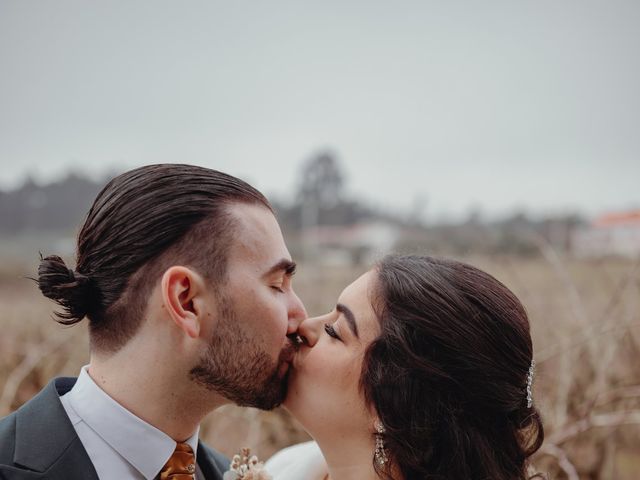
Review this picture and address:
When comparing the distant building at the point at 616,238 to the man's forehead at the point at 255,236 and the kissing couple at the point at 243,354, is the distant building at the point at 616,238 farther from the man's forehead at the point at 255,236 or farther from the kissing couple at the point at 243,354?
the man's forehead at the point at 255,236

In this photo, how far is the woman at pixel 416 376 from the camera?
2424 mm

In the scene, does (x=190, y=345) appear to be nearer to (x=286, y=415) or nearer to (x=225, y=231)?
(x=225, y=231)

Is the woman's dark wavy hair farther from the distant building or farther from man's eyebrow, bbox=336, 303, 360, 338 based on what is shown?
the distant building

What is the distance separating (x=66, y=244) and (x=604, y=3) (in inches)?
341

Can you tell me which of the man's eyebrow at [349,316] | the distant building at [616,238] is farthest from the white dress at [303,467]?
the distant building at [616,238]

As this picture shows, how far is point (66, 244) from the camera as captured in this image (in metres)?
7.20

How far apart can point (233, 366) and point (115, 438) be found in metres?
0.45

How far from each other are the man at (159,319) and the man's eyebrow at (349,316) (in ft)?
1.02

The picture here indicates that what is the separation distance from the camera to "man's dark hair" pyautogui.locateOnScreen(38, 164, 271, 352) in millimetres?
2156

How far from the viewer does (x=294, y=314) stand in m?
2.53

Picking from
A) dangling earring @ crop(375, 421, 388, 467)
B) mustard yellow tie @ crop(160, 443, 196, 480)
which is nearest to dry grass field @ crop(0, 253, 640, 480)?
dangling earring @ crop(375, 421, 388, 467)

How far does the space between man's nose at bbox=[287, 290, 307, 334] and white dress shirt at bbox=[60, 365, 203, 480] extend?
2.13 feet

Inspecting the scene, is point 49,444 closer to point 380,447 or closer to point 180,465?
point 180,465

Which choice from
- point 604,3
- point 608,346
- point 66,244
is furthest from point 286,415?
point 604,3
